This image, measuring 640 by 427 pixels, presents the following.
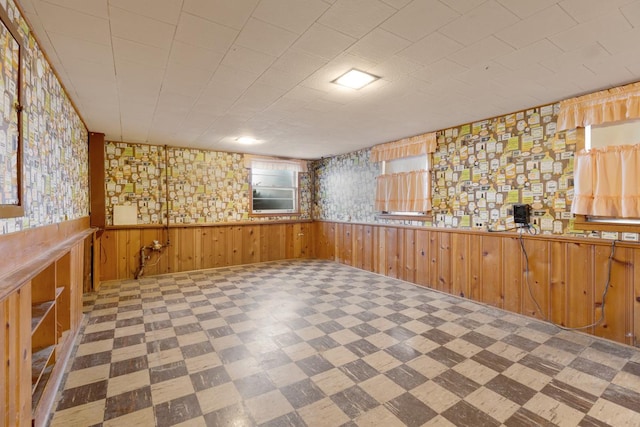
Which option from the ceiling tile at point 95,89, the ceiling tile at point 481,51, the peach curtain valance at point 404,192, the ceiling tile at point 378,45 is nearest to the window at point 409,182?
the peach curtain valance at point 404,192

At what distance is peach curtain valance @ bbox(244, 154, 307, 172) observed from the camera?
21.0 ft

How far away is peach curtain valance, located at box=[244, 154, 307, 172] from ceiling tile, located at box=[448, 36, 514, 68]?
189 inches

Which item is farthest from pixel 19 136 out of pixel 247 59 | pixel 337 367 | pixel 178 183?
pixel 178 183

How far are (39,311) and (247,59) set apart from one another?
2.27 m

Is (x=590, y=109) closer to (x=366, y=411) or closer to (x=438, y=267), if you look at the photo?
(x=438, y=267)

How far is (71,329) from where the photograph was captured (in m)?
2.75

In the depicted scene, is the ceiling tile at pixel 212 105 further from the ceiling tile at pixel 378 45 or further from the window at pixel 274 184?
the window at pixel 274 184

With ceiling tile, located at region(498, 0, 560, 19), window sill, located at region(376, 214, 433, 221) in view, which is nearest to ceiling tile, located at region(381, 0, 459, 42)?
ceiling tile, located at region(498, 0, 560, 19)

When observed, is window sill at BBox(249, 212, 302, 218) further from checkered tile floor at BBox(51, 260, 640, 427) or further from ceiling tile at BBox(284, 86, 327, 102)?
ceiling tile at BBox(284, 86, 327, 102)

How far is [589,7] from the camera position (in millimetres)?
1716

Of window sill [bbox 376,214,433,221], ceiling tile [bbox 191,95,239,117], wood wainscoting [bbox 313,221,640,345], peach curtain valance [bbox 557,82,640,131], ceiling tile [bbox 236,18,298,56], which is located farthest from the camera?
window sill [bbox 376,214,433,221]

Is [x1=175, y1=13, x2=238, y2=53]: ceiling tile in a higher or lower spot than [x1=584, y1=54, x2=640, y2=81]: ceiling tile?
higher

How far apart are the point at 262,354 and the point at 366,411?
3.51 ft

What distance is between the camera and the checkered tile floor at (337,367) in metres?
1.87
